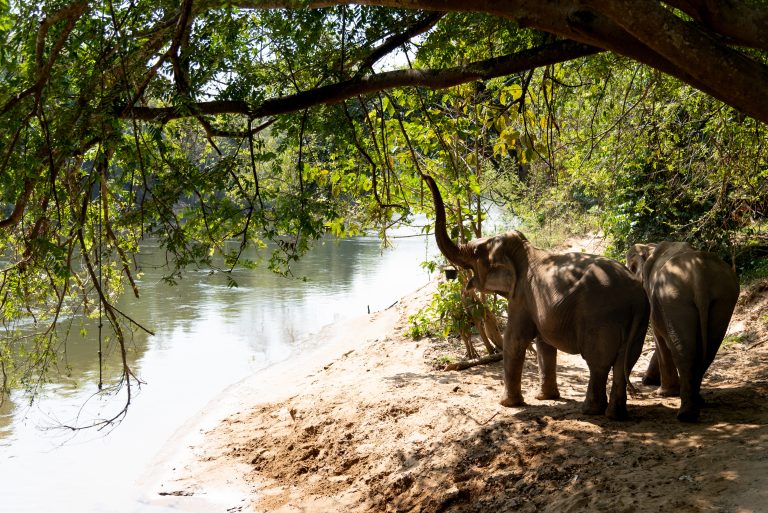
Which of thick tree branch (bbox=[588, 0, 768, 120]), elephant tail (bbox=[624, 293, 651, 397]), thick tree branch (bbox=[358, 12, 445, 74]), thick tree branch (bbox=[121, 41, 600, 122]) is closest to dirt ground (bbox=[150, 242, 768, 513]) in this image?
elephant tail (bbox=[624, 293, 651, 397])

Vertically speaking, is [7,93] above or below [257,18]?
→ below

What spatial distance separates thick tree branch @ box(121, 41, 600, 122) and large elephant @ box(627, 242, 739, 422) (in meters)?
1.97

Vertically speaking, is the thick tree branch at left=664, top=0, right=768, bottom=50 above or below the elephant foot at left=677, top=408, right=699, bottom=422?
above

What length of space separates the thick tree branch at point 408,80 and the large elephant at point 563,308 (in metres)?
1.39

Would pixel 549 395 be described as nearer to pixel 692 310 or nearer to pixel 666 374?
pixel 666 374

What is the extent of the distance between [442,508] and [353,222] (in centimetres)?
578

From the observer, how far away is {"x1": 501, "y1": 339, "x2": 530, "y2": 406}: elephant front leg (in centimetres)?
776

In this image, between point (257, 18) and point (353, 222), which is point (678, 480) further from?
point (353, 222)

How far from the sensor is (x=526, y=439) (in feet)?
22.0

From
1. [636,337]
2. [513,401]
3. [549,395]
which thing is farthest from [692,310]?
[513,401]

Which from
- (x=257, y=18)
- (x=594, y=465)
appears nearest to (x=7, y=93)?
(x=257, y=18)

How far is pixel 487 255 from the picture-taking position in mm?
8148

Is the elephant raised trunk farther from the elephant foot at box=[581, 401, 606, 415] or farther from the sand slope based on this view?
the elephant foot at box=[581, 401, 606, 415]

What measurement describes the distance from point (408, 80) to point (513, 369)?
2.94 meters
